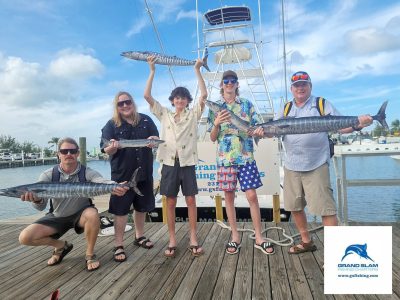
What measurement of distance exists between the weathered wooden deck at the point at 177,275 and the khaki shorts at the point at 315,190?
24.6 inches

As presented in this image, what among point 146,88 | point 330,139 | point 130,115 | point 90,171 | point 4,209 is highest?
point 146,88

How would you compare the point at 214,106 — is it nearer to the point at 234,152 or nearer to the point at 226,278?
the point at 234,152

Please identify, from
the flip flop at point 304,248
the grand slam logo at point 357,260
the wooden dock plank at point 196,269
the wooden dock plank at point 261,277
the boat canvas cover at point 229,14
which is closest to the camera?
the grand slam logo at point 357,260

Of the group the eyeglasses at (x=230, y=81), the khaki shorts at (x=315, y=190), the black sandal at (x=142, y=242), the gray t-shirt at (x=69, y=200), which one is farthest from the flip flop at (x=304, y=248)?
the gray t-shirt at (x=69, y=200)

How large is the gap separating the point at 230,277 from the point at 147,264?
1.08 m

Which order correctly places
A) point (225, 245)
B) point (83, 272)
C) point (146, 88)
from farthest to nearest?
point (225, 245), point (146, 88), point (83, 272)

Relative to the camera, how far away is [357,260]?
2.62 meters

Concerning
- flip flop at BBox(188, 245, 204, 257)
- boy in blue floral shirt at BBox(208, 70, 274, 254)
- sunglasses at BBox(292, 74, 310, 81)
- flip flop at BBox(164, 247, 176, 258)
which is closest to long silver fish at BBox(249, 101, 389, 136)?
sunglasses at BBox(292, 74, 310, 81)

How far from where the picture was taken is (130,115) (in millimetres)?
4121

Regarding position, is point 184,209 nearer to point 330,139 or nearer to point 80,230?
point 80,230

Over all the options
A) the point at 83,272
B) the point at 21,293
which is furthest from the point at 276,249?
the point at 21,293

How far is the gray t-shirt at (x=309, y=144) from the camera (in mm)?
3584

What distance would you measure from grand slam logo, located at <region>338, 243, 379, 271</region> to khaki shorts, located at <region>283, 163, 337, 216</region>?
0.93 metres

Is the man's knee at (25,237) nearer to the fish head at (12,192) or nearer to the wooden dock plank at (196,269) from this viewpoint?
the fish head at (12,192)
